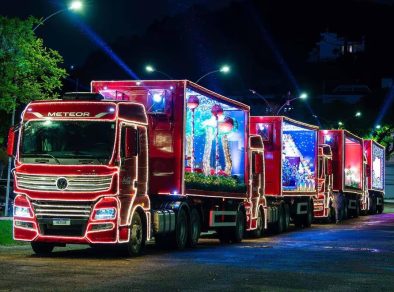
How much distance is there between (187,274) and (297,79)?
4785 inches

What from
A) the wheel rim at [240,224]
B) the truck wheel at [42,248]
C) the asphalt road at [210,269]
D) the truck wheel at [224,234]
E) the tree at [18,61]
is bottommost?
the asphalt road at [210,269]

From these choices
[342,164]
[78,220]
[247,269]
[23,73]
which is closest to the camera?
[247,269]

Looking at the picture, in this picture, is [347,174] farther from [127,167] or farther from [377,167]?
[127,167]

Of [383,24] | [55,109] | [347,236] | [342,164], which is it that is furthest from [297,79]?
[55,109]

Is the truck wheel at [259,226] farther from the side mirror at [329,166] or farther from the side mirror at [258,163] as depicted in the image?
the side mirror at [329,166]

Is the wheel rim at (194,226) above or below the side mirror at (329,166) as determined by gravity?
below

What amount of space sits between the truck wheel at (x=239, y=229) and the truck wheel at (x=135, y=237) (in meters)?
6.64

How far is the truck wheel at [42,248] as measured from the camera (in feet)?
61.7

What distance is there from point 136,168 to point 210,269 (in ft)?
12.3

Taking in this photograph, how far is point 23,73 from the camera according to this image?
2780 cm

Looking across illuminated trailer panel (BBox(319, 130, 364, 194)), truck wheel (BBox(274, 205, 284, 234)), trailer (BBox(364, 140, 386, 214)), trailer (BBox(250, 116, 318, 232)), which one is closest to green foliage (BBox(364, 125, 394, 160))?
trailer (BBox(364, 140, 386, 214))

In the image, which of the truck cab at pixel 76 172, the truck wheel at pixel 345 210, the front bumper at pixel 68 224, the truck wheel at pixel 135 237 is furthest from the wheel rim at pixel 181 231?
the truck wheel at pixel 345 210

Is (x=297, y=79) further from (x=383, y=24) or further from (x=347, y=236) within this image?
(x=347, y=236)

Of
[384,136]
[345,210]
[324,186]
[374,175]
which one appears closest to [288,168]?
[324,186]
